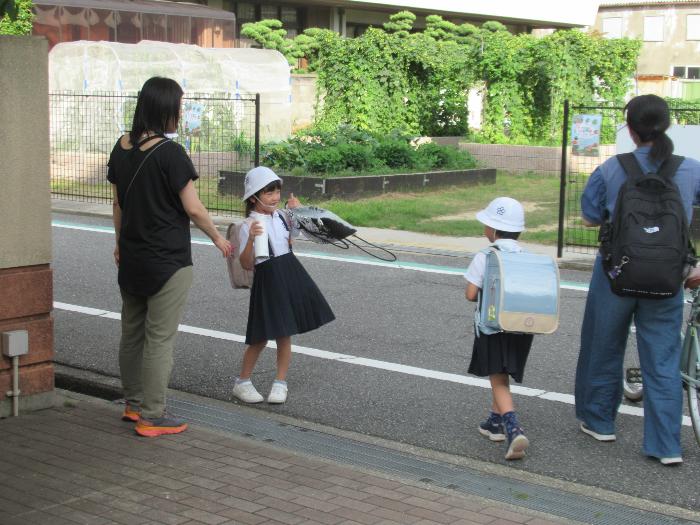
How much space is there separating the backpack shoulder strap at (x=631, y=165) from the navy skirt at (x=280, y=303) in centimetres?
205

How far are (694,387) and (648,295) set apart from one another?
774 millimetres

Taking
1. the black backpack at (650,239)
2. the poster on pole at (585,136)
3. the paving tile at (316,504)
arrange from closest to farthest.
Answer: the paving tile at (316,504), the black backpack at (650,239), the poster on pole at (585,136)

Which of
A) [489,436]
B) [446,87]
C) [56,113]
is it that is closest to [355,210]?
[56,113]

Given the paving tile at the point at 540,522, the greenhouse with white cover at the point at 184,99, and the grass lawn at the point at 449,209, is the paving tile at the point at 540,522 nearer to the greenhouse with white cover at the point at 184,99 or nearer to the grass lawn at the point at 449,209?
the grass lawn at the point at 449,209

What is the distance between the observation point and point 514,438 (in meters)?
5.54

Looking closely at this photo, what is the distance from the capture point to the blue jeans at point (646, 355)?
17.9ft

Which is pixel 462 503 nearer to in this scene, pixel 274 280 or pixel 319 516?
pixel 319 516

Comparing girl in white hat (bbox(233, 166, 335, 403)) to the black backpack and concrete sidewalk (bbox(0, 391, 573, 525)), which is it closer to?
concrete sidewalk (bbox(0, 391, 573, 525))

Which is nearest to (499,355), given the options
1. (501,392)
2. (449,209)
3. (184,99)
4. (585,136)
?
(501,392)

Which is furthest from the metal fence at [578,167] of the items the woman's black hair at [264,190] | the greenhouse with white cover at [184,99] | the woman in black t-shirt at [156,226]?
the woman in black t-shirt at [156,226]

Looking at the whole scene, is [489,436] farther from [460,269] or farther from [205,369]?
[460,269]

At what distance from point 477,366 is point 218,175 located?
40.4 ft

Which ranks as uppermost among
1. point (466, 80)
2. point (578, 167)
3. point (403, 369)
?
point (466, 80)

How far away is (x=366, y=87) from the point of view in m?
25.8
